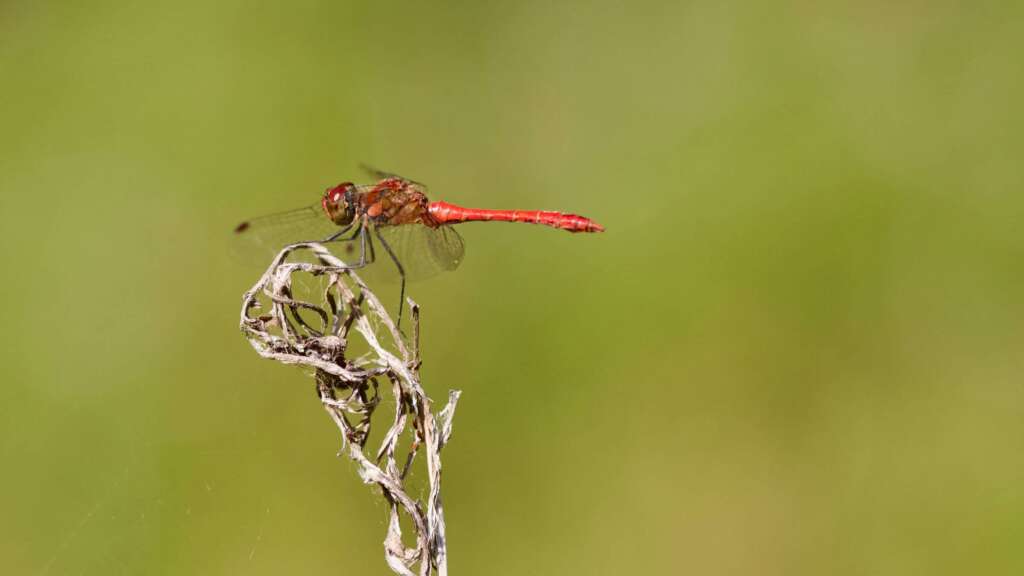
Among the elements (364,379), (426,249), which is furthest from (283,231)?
(364,379)

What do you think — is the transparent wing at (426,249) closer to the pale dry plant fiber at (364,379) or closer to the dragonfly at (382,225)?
the dragonfly at (382,225)

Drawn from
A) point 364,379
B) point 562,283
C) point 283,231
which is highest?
point 283,231

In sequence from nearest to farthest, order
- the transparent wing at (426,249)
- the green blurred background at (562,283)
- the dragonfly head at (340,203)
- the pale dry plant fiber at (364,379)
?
1. the pale dry plant fiber at (364,379)
2. the dragonfly head at (340,203)
3. the transparent wing at (426,249)
4. the green blurred background at (562,283)

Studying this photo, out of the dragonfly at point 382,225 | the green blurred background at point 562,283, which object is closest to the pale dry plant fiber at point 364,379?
the dragonfly at point 382,225

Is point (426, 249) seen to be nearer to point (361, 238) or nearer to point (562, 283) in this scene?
point (361, 238)

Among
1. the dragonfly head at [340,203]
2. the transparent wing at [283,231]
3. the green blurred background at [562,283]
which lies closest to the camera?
the dragonfly head at [340,203]
